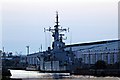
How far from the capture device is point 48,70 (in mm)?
56625

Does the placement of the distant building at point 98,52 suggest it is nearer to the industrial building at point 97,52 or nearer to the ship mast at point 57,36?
the industrial building at point 97,52

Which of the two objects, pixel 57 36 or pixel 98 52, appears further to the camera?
pixel 98 52

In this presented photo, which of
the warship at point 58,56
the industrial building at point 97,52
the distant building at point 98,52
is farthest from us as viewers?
the distant building at point 98,52

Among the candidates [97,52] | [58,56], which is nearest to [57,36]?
[58,56]

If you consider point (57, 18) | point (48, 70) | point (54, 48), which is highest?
point (57, 18)

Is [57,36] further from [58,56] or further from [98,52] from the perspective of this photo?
[98,52]

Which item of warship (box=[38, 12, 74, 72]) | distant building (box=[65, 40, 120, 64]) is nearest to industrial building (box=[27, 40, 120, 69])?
distant building (box=[65, 40, 120, 64])

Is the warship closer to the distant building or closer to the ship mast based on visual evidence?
the ship mast

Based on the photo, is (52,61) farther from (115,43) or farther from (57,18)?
(115,43)

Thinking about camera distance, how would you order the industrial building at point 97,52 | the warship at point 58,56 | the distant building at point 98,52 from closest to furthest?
the warship at point 58,56
the industrial building at point 97,52
the distant building at point 98,52

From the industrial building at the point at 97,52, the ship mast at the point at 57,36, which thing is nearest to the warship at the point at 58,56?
the ship mast at the point at 57,36

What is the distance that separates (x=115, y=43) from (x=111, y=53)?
6.89 meters

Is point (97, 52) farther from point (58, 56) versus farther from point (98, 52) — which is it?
point (58, 56)

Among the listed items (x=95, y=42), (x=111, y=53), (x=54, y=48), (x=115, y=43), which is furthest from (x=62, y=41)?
(x=95, y=42)
